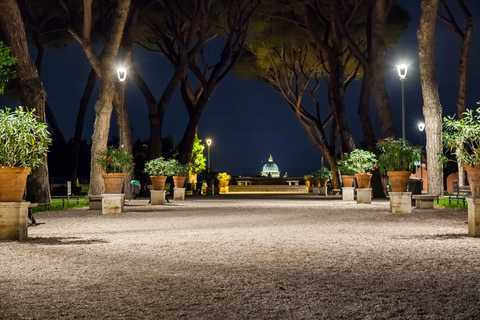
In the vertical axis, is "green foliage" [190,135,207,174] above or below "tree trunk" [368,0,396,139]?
below

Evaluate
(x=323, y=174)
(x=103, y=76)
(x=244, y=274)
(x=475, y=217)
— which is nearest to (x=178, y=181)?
(x=103, y=76)

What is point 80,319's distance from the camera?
11.3 ft

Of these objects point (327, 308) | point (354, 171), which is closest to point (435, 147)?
point (354, 171)

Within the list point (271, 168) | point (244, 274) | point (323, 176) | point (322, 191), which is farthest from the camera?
point (271, 168)

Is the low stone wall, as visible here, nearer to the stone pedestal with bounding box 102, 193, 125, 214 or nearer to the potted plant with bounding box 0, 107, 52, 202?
the stone pedestal with bounding box 102, 193, 125, 214

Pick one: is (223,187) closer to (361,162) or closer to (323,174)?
(323,174)

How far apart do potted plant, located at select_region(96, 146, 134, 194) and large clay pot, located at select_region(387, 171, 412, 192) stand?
682 centimetres

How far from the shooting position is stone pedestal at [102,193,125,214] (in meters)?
14.0

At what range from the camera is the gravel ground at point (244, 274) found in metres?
3.67

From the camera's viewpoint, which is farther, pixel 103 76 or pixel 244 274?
pixel 103 76

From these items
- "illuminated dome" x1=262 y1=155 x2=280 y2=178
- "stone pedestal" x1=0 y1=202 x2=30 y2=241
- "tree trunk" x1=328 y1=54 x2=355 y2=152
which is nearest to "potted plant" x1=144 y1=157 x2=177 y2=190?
"tree trunk" x1=328 y1=54 x2=355 y2=152

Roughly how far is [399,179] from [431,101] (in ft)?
13.6

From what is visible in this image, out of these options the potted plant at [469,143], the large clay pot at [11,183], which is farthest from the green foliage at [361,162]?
the large clay pot at [11,183]

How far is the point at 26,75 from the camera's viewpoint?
14.6m
